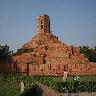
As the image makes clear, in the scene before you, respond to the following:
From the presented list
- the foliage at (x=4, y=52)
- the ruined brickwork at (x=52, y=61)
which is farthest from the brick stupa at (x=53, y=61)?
the foliage at (x=4, y=52)

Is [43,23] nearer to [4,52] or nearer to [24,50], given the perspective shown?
[24,50]

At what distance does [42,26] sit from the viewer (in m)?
59.6

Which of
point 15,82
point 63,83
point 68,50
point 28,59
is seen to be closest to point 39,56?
point 28,59

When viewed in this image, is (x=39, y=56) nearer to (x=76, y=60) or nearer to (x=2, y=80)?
(x=76, y=60)

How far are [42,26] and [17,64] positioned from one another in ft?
55.1

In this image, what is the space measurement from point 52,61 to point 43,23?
13.5 meters

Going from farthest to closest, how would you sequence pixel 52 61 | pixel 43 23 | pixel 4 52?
pixel 43 23, pixel 4 52, pixel 52 61

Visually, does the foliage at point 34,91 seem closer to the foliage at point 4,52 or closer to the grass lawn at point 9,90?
the grass lawn at point 9,90

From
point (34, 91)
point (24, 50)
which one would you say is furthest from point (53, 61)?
point (34, 91)

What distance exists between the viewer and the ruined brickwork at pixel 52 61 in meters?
44.5

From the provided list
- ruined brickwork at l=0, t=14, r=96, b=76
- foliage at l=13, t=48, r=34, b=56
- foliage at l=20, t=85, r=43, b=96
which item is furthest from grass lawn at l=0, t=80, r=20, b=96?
foliage at l=13, t=48, r=34, b=56

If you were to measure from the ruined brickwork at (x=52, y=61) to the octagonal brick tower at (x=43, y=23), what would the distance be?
452 centimetres

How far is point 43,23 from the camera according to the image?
193 ft

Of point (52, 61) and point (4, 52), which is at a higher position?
point (4, 52)
